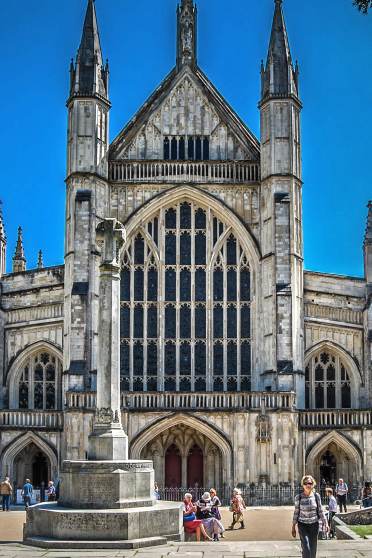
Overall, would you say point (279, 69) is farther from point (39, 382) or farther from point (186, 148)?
point (39, 382)

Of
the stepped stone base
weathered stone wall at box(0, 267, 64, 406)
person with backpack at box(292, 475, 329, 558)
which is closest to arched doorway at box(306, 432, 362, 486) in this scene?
weathered stone wall at box(0, 267, 64, 406)

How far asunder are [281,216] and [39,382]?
13.5m

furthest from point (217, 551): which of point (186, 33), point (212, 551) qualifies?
point (186, 33)

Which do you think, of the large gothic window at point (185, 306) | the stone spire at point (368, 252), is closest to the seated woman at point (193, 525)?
the large gothic window at point (185, 306)

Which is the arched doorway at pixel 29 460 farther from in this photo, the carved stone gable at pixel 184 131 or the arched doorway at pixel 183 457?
the carved stone gable at pixel 184 131

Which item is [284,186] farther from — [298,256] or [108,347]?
[108,347]

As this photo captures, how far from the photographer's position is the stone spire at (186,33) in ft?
147

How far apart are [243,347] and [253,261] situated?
379 cm

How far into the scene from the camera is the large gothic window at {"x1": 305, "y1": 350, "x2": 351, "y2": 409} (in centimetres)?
4269

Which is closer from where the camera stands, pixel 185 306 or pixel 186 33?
pixel 185 306

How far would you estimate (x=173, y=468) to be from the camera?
1574 inches

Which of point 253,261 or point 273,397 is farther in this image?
point 253,261

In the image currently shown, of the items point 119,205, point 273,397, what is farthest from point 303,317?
point 119,205

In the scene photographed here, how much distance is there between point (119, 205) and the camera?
4225cm
